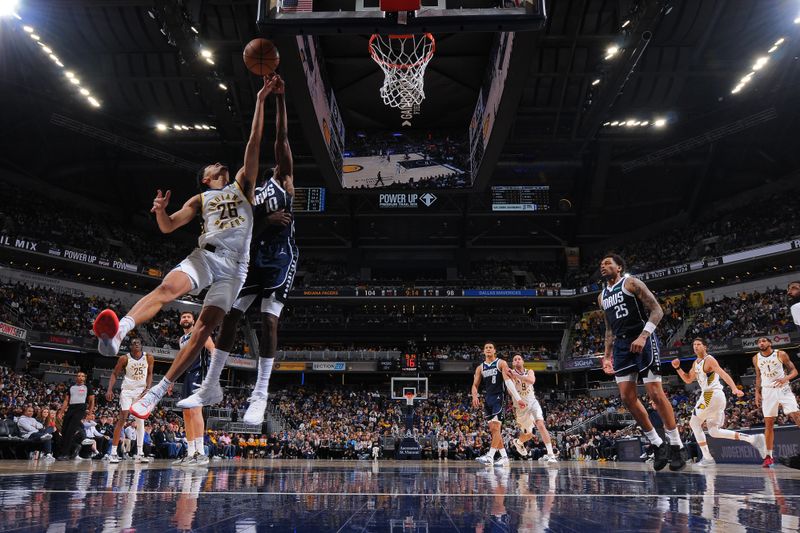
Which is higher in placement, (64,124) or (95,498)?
(64,124)

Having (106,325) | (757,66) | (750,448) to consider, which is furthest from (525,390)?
(757,66)

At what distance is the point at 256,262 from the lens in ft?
15.5

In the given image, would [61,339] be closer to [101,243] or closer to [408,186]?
[101,243]

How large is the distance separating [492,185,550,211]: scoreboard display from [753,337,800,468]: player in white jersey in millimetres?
22581

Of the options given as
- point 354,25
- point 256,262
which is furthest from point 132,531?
point 354,25

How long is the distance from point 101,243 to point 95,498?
32.2m

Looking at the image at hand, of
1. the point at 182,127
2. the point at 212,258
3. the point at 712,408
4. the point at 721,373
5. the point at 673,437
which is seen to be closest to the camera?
the point at 212,258

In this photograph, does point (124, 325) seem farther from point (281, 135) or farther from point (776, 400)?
point (776, 400)

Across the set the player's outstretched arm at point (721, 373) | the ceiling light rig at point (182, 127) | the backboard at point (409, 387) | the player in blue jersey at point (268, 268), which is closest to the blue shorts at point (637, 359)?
the player's outstretched arm at point (721, 373)

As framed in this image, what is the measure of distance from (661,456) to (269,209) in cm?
501

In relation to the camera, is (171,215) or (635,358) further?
(635,358)

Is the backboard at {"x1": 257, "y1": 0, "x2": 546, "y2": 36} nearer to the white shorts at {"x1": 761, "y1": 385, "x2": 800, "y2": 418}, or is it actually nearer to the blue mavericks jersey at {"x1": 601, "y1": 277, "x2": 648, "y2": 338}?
the blue mavericks jersey at {"x1": 601, "y1": 277, "x2": 648, "y2": 338}

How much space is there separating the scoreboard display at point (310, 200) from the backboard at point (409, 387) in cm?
1008

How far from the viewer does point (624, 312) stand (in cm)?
622
